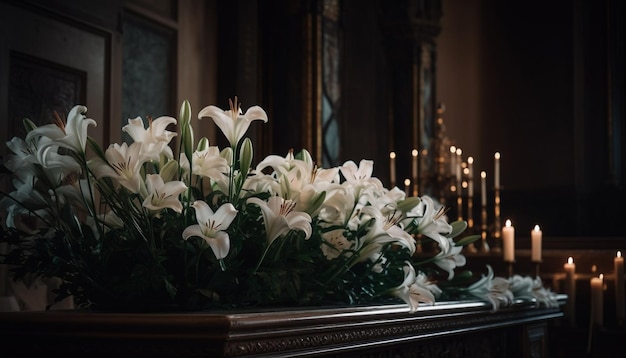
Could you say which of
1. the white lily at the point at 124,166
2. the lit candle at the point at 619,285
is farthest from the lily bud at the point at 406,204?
the lit candle at the point at 619,285

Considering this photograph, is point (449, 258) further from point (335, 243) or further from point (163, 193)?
point (163, 193)

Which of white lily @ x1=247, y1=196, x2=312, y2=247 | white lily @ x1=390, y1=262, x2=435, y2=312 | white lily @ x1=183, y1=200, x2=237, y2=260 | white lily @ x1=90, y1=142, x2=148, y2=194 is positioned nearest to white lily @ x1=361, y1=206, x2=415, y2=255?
white lily @ x1=390, y1=262, x2=435, y2=312

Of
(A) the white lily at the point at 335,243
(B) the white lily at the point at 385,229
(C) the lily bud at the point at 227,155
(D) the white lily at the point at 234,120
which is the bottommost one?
(A) the white lily at the point at 335,243

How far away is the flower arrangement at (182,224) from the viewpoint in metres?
2.18

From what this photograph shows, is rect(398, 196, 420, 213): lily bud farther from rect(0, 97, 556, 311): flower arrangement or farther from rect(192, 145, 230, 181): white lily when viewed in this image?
rect(192, 145, 230, 181): white lily

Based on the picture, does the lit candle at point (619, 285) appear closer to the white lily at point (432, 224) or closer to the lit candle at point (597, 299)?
the lit candle at point (597, 299)

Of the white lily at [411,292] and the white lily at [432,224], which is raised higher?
the white lily at [432,224]

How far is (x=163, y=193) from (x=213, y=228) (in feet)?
0.44

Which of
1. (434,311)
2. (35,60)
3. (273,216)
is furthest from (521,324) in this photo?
(35,60)

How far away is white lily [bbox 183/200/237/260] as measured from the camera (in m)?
2.09

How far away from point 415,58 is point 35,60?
4.33 meters

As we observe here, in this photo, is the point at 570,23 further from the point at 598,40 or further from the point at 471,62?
the point at 471,62

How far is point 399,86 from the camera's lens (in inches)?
360

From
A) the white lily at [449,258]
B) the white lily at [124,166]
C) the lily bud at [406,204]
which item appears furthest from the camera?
the white lily at [449,258]
